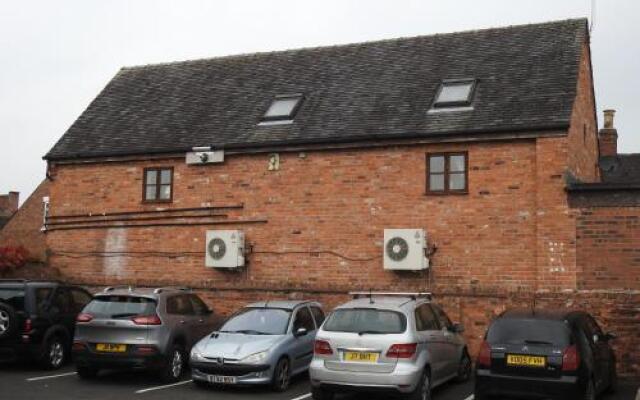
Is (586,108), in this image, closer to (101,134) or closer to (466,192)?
(466,192)

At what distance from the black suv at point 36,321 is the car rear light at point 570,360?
912 cm

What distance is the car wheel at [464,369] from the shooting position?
41.6 ft

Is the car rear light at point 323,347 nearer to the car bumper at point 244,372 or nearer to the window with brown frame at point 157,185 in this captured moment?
the car bumper at point 244,372

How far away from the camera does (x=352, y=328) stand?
10789 millimetres

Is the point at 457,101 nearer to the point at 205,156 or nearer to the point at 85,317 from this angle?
the point at 205,156

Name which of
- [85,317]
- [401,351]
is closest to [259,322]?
[85,317]

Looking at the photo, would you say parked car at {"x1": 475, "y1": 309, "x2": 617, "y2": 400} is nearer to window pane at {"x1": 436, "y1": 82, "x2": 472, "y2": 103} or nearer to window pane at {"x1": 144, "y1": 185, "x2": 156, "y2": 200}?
window pane at {"x1": 436, "y1": 82, "x2": 472, "y2": 103}

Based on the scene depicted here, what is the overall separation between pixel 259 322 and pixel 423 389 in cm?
343

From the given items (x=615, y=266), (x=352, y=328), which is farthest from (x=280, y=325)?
(x=615, y=266)

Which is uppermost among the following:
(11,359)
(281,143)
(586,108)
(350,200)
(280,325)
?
(586,108)

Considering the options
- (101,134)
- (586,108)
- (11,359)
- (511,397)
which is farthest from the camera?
(101,134)

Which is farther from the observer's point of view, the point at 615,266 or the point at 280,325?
the point at 615,266

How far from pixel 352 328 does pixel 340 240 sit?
19.0ft

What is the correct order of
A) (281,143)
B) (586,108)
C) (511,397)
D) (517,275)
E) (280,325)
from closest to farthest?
(511,397) → (280,325) → (517,275) → (281,143) → (586,108)
